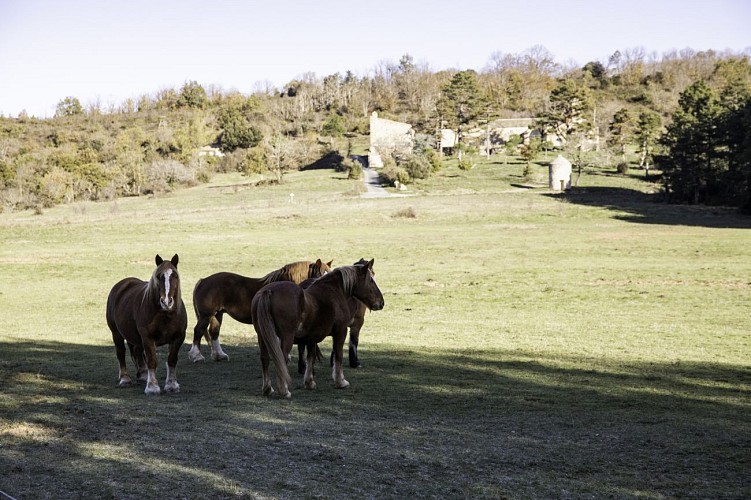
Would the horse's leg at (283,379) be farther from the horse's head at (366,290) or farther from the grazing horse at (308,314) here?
the horse's head at (366,290)

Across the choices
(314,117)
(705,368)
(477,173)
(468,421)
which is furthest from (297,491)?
(314,117)

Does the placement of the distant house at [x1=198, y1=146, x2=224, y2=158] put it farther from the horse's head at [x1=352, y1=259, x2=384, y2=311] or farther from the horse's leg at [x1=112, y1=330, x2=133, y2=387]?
the horse's head at [x1=352, y1=259, x2=384, y2=311]

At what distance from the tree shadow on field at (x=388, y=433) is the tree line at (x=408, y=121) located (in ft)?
157

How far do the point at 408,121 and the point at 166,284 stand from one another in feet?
403

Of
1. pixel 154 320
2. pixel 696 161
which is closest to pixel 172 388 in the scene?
pixel 154 320

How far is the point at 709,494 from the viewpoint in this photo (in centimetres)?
614

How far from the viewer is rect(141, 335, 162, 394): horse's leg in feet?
33.2

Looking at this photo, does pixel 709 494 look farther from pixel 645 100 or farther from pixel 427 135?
pixel 645 100

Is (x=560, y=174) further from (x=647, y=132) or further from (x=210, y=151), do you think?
(x=210, y=151)

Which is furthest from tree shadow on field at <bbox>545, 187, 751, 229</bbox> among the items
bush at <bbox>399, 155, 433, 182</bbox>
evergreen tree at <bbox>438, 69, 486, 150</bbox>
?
evergreen tree at <bbox>438, 69, 486, 150</bbox>

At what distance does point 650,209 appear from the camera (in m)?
57.8

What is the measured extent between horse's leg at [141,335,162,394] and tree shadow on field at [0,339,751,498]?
0.59 feet

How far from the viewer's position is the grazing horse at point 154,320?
9797 mm

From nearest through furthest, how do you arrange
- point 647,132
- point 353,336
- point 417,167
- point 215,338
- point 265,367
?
point 265,367 < point 353,336 < point 215,338 < point 417,167 < point 647,132
